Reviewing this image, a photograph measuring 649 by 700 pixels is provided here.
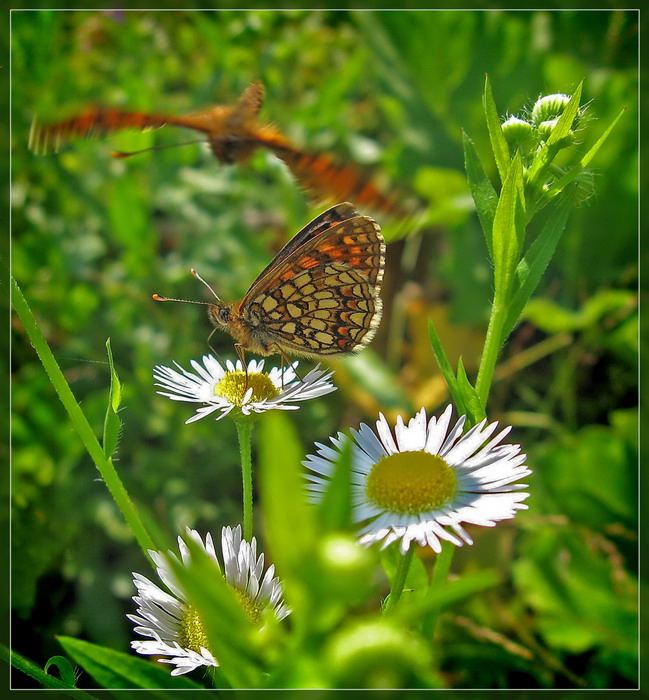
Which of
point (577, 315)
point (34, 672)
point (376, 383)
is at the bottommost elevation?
point (34, 672)

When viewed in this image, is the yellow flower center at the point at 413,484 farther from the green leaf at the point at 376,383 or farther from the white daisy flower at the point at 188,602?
the green leaf at the point at 376,383

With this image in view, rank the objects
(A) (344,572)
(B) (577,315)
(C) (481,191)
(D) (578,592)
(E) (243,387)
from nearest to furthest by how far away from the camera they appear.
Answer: (A) (344,572) < (C) (481,191) < (E) (243,387) < (D) (578,592) < (B) (577,315)

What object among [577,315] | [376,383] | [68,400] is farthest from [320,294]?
[577,315]

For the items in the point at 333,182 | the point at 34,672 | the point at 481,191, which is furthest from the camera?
the point at 333,182

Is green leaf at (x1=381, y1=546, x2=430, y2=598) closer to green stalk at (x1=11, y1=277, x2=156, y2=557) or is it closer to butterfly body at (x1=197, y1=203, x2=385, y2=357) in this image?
green stalk at (x1=11, y1=277, x2=156, y2=557)

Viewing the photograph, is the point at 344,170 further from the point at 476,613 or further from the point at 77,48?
the point at 77,48

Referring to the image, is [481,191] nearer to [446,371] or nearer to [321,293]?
[446,371]

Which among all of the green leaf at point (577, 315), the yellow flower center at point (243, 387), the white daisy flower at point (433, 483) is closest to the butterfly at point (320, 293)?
the yellow flower center at point (243, 387)
